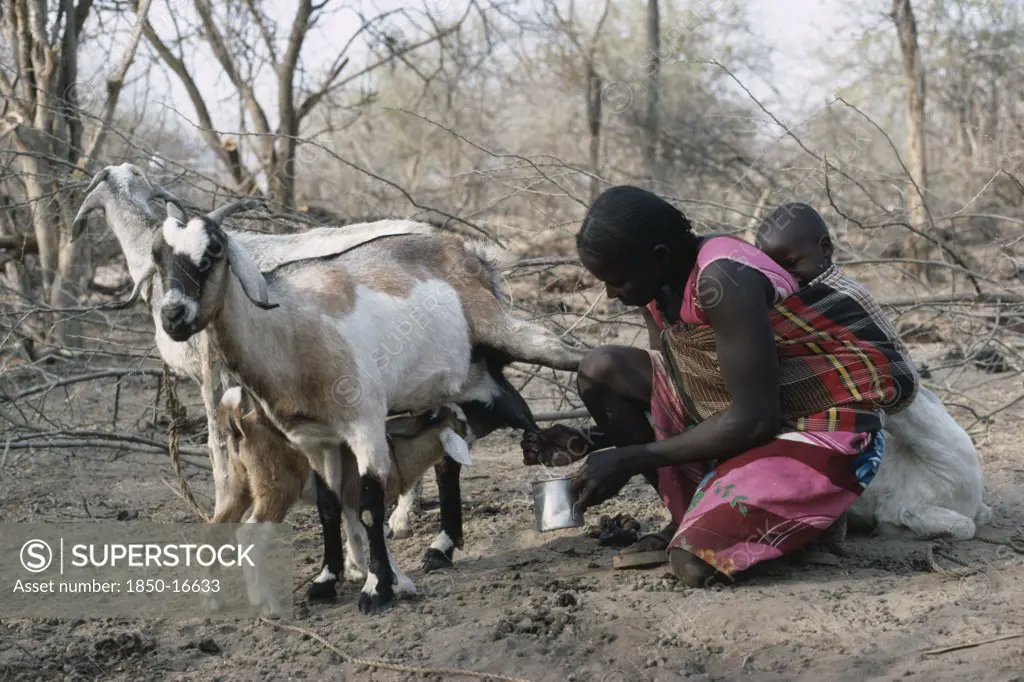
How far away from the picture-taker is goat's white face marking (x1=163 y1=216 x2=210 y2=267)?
10.8 ft

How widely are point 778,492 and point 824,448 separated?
20 centimetres

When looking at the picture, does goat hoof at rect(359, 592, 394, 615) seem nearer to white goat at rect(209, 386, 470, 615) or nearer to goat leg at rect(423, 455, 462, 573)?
white goat at rect(209, 386, 470, 615)

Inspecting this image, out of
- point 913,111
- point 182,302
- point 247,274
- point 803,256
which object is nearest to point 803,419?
point 803,256

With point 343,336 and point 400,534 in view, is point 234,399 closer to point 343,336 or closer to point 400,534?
point 343,336

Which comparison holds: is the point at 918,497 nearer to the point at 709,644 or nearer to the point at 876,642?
the point at 876,642

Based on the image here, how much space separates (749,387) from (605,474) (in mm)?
532

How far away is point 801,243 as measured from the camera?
4.18 m

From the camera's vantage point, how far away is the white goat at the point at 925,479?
12.0 ft

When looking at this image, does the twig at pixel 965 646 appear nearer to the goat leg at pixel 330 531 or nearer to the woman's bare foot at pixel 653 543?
the woman's bare foot at pixel 653 543

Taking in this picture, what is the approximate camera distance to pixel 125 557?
171 inches

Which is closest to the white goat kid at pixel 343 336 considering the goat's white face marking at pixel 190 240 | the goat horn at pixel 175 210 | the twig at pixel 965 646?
the goat's white face marking at pixel 190 240

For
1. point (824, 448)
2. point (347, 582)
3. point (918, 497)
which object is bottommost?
point (347, 582)

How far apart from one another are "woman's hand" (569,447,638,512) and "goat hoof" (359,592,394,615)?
0.77m

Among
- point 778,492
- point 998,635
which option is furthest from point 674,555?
point 998,635
